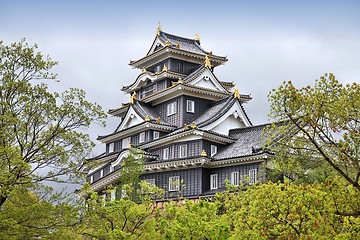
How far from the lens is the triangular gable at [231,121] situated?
40709mm

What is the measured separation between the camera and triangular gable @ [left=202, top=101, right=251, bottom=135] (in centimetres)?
4071

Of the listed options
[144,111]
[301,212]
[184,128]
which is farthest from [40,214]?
[144,111]

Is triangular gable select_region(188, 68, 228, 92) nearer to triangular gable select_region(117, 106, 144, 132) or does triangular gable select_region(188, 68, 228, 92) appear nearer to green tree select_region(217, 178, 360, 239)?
triangular gable select_region(117, 106, 144, 132)

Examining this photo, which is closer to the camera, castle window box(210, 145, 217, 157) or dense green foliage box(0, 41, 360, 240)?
dense green foliage box(0, 41, 360, 240)

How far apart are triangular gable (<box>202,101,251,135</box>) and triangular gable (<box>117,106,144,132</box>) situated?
24.7 feet

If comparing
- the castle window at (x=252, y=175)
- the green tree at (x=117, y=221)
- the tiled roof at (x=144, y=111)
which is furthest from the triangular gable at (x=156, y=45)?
the green tree at (x=117, y=221)

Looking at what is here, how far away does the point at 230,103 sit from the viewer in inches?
1646

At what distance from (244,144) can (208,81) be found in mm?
9602

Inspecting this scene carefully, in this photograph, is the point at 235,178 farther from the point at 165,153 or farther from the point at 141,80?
the point at 141,80

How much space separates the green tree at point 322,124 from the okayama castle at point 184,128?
47.9ft

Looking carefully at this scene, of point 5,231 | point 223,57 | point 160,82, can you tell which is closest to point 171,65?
point 160,82

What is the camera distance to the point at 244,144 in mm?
37594

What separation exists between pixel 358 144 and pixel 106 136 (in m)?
34.3

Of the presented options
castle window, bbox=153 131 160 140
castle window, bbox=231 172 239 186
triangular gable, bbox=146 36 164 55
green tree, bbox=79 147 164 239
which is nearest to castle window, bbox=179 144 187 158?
castle window, bbox=231 172 239 186
